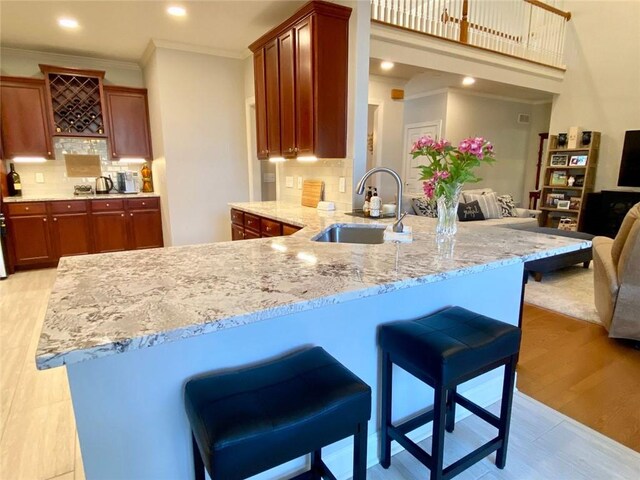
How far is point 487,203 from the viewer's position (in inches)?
215

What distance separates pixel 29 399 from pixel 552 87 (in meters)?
7.96

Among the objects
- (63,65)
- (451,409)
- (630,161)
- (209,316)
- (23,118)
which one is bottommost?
(451,409)

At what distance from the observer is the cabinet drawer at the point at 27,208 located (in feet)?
14.4

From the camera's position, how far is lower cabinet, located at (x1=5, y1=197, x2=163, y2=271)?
14.7 feet

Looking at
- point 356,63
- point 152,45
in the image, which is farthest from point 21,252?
point 356,63

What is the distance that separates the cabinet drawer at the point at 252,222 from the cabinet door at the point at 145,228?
2213mm

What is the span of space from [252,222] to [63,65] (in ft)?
12.0

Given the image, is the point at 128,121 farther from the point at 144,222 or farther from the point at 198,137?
the point at 144,222

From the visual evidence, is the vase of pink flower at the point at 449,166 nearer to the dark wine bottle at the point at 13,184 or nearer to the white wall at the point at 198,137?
the white wall at the point at 198,137

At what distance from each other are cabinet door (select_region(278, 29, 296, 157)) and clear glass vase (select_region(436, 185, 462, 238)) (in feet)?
5.73

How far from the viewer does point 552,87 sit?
6.25 m

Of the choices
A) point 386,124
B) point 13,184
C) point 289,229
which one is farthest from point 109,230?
point 386,124

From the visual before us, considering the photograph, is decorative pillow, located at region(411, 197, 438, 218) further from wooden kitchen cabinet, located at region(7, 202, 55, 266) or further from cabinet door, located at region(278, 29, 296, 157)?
wooden kitchen cabinet, located at region(7, 202, 55, 266)

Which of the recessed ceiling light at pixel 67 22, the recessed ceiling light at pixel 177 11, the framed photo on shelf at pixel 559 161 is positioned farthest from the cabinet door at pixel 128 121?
the framed photo on shelf at pixel 559 161
